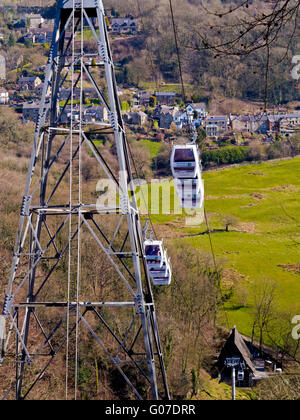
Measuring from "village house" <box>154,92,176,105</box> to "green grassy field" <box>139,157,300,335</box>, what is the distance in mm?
20673

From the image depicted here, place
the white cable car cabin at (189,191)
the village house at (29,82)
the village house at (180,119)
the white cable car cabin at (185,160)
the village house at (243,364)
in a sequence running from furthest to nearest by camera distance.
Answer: the village house at (180,119), the village house at (29,82), the village house at (243,364), the white cable car cabin at (189,191), the white cable car cabin at (185,160)

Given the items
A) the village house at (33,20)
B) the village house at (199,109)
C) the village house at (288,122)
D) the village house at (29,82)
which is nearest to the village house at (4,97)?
the village house at (29,82)

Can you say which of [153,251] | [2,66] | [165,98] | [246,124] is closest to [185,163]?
[153,251]

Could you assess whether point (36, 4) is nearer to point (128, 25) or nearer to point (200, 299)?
point (128, 25)

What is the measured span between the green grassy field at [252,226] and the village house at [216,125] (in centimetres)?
878

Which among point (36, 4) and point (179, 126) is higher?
point (36, 4)

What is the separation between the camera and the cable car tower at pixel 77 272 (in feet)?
31.7

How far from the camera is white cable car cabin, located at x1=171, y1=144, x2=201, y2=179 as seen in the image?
12.1 metres

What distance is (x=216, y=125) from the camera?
Answer: 90875 mm

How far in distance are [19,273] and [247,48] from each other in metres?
19.1

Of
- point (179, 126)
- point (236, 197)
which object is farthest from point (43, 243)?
point (179, 126)

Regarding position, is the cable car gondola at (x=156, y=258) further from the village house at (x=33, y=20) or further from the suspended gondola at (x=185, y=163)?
the village house at (x=33, y=20)

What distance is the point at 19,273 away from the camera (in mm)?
22547

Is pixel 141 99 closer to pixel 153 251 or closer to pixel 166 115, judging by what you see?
pixel 166 115
